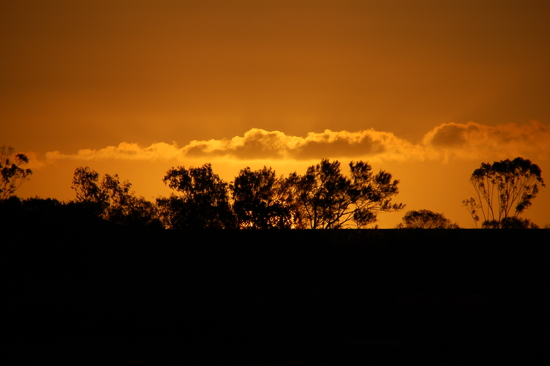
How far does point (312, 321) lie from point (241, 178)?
4113cm

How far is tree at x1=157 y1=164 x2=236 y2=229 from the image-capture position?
59938mm

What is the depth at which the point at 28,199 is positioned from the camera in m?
50.8

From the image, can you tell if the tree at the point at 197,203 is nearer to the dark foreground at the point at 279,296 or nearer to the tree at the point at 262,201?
the tree at the point at 262,201

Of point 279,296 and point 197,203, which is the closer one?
point 279,296

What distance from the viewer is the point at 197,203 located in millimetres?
61156

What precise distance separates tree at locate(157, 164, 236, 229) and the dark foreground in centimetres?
2392

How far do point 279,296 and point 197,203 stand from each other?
3551 centimetres

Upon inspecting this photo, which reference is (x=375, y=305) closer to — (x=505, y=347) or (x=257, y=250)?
(x=505, y=347)

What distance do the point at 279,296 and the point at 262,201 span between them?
108ft

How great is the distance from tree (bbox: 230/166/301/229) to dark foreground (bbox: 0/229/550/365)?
73.6 ft

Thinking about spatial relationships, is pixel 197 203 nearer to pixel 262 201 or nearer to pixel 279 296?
pixel 262 201

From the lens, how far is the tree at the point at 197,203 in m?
59.9

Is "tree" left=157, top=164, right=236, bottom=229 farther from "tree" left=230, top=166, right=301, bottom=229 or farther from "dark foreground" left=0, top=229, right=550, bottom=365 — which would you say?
"dark foreground" left=0, top=229, right=550, bottom=365

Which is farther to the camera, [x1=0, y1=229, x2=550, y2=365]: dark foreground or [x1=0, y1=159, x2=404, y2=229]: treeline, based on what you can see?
[x1=0, y1=159, x2=404, y2=229]: treeline
